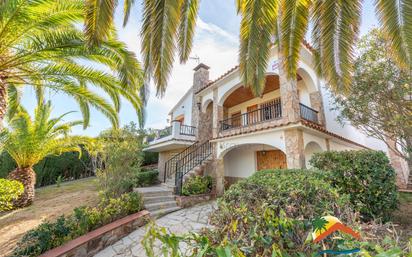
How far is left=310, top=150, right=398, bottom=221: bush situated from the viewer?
4.94 meters

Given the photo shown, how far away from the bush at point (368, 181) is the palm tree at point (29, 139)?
39.4 ft

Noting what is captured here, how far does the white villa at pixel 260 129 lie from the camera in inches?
322

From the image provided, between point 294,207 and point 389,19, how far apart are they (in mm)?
3383

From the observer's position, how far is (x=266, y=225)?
2.13 meters

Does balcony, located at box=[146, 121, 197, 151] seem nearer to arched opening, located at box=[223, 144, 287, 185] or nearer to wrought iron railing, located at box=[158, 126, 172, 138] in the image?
wrought iron railing, located at box=[158, 126, 172, 138]

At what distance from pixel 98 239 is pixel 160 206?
10.5 feet

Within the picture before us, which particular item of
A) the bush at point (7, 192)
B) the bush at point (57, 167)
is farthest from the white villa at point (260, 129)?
the bush at point (57, 167)

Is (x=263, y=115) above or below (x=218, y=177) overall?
above

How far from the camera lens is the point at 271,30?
141 inches

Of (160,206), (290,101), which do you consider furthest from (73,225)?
(290,101)

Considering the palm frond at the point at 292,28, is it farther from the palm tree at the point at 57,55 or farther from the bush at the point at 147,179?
the bush at the point at 147,179

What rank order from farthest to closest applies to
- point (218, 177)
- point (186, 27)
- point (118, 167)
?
point (218, 177), point (118, 167), point (186, 27)

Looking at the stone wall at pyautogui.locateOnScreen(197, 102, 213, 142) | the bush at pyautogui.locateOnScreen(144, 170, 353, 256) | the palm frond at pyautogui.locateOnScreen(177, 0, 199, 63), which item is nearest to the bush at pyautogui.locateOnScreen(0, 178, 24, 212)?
the bush at pyautogui.locateOnScreen(144, 170, 353, 256)

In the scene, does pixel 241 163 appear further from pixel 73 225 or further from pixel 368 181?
pixel 73 225
